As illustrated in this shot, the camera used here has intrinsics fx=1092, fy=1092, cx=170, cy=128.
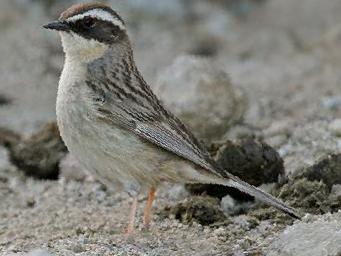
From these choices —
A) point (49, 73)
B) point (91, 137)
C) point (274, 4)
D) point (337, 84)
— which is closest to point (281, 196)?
point (91, 137)

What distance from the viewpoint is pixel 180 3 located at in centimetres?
1681

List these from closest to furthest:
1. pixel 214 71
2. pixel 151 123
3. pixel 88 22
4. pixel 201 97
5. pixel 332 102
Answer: pixel 151 123 < pixel 88 22 < pixel 201 97 < pixel 214 71 < pixel 332 102

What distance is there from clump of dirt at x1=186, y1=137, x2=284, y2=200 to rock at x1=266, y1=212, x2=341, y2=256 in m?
1.54

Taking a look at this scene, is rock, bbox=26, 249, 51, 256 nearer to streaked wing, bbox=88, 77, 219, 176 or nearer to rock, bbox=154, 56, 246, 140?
streaked wing, bbox=88, 77, 219, 176

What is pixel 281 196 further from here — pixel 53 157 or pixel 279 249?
pixel 53 157

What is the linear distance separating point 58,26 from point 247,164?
2119 millimetres

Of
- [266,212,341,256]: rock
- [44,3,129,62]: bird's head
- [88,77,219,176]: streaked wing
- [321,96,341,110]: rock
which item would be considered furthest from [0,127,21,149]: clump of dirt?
[266,212,341,256]: rock

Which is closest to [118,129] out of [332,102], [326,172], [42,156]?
[326,172]

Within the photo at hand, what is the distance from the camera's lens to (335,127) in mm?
11281

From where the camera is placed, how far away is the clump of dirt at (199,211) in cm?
900

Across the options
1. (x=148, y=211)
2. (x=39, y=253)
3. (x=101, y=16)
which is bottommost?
(x=39, y=253)

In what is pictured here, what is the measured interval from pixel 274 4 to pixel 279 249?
9.35 m

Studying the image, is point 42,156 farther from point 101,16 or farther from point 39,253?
point 39,253

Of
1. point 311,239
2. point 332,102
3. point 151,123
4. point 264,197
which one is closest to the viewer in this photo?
point 311,239
